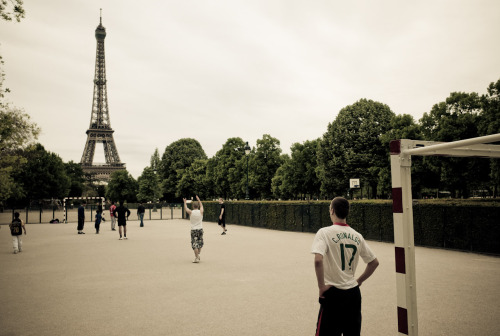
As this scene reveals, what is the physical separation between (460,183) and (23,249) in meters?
33.6

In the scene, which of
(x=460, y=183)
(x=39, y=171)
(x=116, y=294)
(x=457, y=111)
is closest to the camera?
(x=116, y=294)

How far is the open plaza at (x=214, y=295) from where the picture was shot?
5809 mm

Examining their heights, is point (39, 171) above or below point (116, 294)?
above

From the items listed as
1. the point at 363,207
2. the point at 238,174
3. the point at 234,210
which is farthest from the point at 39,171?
the point at 363,207

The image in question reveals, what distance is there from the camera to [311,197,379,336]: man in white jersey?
11.2 ft

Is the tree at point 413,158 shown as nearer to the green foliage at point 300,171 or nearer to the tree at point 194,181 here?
the green foliage at point 300,171

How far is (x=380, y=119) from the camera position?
135 ft

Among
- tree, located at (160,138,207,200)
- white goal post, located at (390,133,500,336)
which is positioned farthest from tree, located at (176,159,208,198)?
white goal post, located at (390,133,500,336)

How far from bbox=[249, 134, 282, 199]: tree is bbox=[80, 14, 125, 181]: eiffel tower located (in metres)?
52.1

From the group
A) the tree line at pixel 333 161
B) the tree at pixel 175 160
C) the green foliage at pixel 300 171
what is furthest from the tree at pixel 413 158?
the tree at pixel 175 160

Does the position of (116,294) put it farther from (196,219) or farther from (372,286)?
(372,286)

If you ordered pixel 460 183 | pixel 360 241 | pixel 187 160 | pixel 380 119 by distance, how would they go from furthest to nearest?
pixel 187 160, pixel 380 119, pixel 460 183, pixel 360 241

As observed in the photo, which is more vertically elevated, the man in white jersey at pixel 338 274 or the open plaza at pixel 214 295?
the man in white jersey at pixel 338 274

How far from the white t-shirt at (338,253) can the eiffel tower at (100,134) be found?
316 feet
